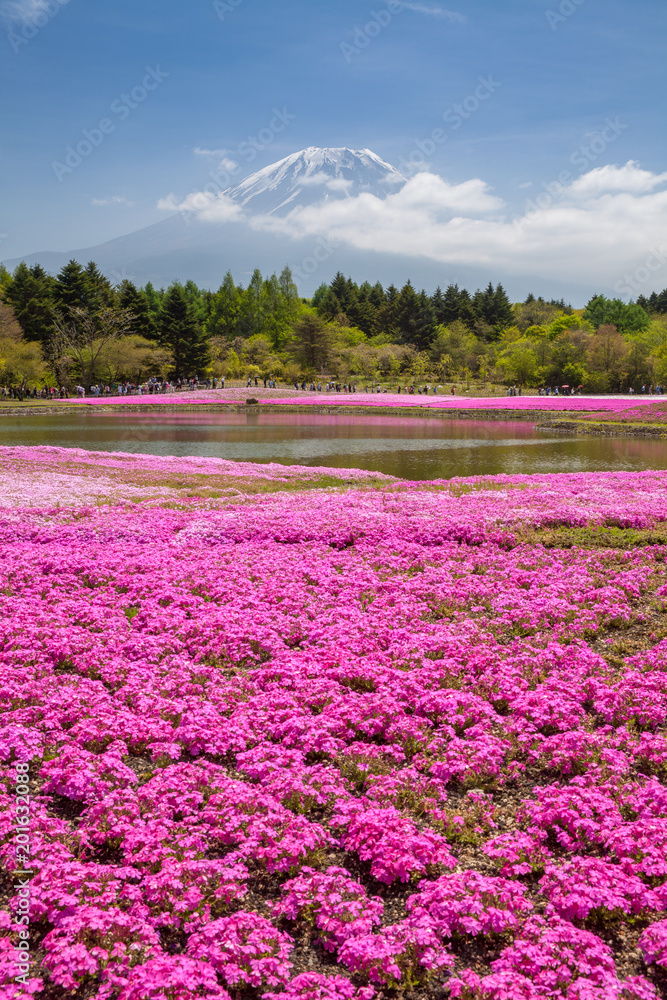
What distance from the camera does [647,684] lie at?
325 inches

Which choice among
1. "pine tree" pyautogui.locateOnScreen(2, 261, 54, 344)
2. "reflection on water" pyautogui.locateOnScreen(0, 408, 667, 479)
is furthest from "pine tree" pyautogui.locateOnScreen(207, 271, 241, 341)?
"reflection on water" pyautogui.locateOnScreen(0, 408, 667, 479)

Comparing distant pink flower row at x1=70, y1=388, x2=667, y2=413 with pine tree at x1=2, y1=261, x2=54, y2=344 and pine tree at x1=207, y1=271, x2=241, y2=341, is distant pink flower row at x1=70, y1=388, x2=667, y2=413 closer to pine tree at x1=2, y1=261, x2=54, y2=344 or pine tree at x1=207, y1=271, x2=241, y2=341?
pine tree at x1=2, y1=261, x2=54, y2=344

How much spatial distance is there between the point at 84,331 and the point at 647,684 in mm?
108221

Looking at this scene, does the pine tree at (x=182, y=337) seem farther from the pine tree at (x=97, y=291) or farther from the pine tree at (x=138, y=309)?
the pine tree at (x=97, y=291)

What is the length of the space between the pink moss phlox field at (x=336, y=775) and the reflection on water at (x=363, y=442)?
19574 mm

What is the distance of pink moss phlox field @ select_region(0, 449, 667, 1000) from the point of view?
14.9 feet

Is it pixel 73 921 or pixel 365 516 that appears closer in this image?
pixel 73 921

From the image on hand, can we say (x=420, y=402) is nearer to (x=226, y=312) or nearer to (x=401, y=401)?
(x=401, y=401)

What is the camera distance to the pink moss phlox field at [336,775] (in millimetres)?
4531

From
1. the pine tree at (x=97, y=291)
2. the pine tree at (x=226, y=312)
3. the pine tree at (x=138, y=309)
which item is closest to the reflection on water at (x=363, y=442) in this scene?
the pine tree at (x=138, y=309)

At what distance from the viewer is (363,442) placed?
147 ft

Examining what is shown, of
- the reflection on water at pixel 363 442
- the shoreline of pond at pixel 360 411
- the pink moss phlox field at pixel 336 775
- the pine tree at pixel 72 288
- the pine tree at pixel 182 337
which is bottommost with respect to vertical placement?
the pink moss phlox field at pixel 336 775

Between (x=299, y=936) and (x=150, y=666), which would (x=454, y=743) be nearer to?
(x=299, y=936)

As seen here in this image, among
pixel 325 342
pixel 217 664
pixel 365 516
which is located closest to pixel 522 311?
pixel 325 342
